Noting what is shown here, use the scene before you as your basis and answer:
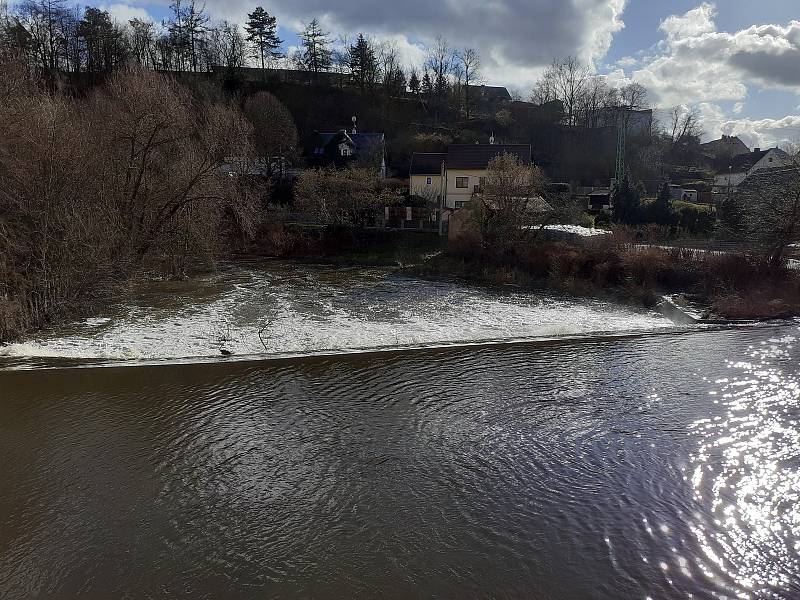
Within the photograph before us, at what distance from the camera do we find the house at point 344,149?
5128cm

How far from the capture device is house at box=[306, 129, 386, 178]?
51281mm

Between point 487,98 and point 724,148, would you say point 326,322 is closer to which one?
point 487,98

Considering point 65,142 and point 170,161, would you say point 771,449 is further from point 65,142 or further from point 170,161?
point 170,161

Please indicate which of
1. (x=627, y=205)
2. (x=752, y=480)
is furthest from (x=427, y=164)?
(x=752, y=480)

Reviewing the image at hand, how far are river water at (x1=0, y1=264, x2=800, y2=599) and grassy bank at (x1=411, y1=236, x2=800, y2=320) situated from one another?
13.0ft

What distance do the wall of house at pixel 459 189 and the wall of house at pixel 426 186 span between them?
4.20ft

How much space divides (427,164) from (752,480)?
134 feet

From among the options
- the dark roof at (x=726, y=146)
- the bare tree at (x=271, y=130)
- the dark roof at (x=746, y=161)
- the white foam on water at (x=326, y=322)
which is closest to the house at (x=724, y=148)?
the dark roof at (x=726, y=146)

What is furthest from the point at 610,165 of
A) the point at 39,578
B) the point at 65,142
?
the point at 39,578

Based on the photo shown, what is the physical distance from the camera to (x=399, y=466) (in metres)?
8.98

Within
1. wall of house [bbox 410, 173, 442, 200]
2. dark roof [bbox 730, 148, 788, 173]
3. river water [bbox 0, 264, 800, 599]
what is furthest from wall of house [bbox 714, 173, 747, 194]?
river water [bbox 0, 264, 800, 599]

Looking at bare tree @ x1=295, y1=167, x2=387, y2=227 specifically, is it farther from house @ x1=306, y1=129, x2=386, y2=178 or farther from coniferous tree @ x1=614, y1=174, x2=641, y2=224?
coniferous tree @ x1=614, y1=174, x2=641, y2=224

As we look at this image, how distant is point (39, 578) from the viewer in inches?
253

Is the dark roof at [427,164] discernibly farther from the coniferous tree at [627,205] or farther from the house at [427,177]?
the coniferous tree at [627,205]
